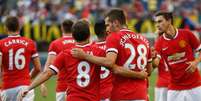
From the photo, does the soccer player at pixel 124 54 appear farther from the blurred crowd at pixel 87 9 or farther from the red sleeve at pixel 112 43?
the blurred crowd at pixel 87 9

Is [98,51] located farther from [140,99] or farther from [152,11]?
[152,11]

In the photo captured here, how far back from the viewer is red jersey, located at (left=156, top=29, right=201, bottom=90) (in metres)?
11.5

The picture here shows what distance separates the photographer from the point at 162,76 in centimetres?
1368

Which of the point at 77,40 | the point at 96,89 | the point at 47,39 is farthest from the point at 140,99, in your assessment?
the point at 47,39

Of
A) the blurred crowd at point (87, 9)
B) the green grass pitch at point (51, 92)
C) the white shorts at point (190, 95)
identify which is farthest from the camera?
the blurred crowd at point (87, 9)

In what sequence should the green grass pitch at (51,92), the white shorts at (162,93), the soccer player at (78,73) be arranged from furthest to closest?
the green grass pitch at (51,92), the white shorts at (162,93), the soccer player at (78,73)

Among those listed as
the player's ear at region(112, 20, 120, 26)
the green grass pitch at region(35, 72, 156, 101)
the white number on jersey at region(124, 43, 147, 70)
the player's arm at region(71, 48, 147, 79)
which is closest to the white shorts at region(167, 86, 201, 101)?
the white number on jersey at region(124, 43, 147, 70)

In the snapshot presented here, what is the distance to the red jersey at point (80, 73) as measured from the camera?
937 cm

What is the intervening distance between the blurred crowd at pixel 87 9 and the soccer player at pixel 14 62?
57.5 ft

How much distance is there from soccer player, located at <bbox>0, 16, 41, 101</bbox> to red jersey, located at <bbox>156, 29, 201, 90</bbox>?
2.21m

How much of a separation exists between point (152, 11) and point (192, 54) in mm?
19895

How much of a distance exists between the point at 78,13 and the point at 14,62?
784 inches

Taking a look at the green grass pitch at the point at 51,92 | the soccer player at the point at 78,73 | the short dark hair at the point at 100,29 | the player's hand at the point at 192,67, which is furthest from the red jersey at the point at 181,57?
the green grass pitch at the point at 51,92

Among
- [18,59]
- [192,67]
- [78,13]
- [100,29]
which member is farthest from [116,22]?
[78,13]
